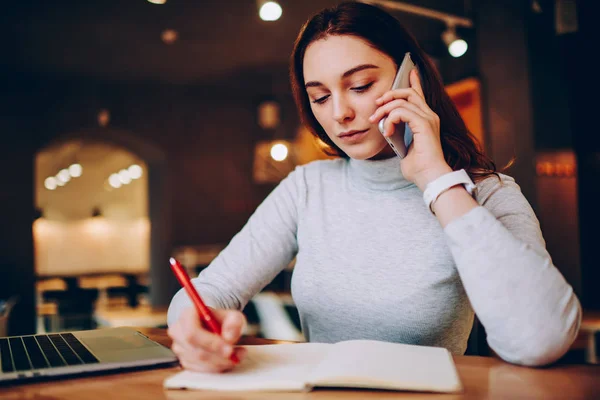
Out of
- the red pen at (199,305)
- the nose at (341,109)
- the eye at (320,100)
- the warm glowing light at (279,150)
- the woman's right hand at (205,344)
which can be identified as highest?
the warm glowing light at (279,150)

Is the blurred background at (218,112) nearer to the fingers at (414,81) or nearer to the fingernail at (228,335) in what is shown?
the fingers at (414,81)

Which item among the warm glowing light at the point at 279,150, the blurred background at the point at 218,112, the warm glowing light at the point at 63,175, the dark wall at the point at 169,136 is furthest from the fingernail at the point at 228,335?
the warm glowing light at the point at 63,175

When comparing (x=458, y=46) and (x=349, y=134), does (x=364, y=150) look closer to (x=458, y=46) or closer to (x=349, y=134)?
(x=349, y=134)

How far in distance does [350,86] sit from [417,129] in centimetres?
22

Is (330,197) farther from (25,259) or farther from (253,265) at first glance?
(25,259)

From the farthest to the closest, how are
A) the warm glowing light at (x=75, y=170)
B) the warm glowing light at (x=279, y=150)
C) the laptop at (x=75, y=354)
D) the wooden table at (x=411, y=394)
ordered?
the warm glowing light at (x=75, y=170) < the warm glowing light at (x=279, y=150) < the laptop at (x=75, y=354) < the wooden table at (x=411, y=394)

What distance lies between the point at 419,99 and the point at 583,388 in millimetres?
609

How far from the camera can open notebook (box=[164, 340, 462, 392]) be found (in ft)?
2.47

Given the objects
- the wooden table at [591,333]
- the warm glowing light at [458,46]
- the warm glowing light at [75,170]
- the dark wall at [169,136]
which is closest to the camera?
the wooden table at [591,333]

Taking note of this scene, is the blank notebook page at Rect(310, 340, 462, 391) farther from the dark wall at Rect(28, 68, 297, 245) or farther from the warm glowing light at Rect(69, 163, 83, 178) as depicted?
the warm glowing light at Rect(69, 163, 83, 178)

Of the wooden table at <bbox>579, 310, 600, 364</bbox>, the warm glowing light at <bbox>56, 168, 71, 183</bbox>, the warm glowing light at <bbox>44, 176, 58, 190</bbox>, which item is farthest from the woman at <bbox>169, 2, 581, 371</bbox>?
the warm glowing light at <bbox>44, 176, 58, 190</bbox>

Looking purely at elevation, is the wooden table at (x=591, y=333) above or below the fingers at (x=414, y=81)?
below

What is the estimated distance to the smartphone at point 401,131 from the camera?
1.14 metres

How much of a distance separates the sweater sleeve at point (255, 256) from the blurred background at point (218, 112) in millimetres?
2257
